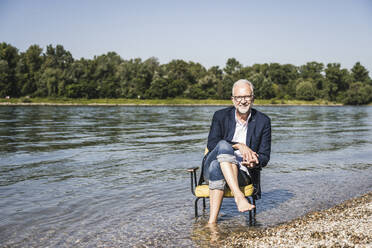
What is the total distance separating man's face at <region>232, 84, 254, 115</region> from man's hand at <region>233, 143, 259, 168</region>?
0.57 meters

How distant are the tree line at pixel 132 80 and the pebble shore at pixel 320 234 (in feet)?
351

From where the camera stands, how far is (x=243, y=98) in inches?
227

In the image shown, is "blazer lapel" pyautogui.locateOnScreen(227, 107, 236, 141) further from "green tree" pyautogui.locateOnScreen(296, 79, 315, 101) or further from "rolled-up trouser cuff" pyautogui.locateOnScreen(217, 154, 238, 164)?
"green tree" pyautogui.locateOnScreen(296, 79, 315, 101)

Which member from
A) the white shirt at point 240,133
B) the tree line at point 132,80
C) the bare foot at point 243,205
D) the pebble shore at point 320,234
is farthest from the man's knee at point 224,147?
the tree line at point 132,80

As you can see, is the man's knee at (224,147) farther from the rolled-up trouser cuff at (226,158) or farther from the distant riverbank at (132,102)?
the distant riverbank at (132,102)

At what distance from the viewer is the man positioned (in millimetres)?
5523

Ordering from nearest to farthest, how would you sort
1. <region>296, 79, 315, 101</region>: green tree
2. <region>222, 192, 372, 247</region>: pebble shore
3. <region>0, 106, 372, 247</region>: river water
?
<region>222, 192, 372, 247</region>: pebble shore, <region>0, 106, 372, 247</region>: river water, <region>296, 79, 315, 101</region>: green tree

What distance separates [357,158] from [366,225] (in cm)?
982

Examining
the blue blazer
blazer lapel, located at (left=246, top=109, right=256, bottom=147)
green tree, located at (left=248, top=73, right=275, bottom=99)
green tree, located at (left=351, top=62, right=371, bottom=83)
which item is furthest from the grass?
blazer lapel, located at (left=246, top=109, right=256, bottom=147)

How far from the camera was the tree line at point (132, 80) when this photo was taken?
108812 millimetres

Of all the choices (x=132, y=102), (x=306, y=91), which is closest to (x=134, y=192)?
(x=132, y=102)

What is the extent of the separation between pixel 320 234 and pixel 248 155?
1.50m

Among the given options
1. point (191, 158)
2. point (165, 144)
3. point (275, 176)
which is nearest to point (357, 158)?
point (275, 176)

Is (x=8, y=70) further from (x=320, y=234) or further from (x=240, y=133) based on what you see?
(x=320, y=234)
